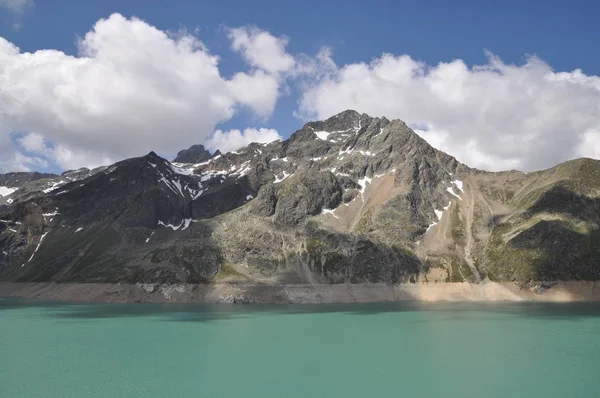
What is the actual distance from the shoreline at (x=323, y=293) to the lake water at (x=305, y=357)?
50718mm

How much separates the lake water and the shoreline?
50718 mm

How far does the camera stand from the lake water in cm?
4925

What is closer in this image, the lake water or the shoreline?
the lake water

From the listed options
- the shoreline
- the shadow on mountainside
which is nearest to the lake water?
the shoreline

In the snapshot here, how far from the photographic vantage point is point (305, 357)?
64.5m

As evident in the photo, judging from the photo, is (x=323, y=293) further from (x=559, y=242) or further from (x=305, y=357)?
(x=305, y=357)

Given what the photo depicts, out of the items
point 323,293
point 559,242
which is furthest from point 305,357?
point 559,242

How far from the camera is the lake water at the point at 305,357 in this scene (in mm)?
49250

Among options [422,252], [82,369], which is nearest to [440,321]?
[82,369]

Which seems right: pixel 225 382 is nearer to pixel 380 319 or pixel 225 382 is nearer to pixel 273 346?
pixel 273 346

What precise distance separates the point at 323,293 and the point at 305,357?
101 m

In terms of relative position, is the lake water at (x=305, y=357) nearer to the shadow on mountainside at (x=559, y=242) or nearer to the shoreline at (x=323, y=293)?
the shoreline at (x=323, y=293)

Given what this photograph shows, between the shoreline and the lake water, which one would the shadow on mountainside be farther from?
the lake water

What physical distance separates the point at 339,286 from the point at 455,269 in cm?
4695
